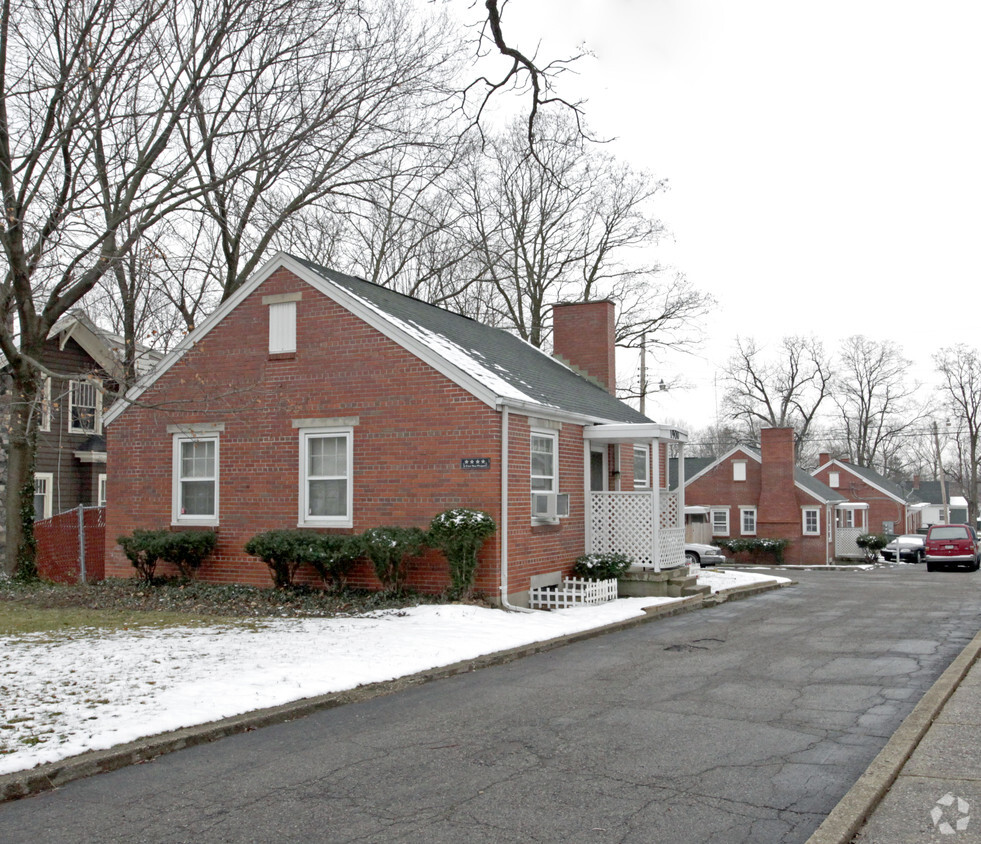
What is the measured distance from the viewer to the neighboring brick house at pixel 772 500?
46.2 m

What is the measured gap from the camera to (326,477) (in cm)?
1622

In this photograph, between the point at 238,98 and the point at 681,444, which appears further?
the point at 681,444

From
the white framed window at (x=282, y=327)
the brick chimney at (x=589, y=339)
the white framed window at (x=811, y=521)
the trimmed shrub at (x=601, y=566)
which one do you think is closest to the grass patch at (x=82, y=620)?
the white framed window at (x=282, y=327)

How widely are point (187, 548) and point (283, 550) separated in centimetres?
228

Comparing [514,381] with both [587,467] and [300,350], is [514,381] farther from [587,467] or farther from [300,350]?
[300,350]

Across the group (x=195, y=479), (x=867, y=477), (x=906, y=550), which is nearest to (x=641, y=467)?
(x=195, y=479)

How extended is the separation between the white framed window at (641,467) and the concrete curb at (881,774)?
42.2 feet

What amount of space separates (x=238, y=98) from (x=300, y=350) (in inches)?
207

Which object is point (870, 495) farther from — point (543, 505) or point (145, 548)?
point (145, 548)

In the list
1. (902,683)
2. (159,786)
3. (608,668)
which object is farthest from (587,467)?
(159,786)

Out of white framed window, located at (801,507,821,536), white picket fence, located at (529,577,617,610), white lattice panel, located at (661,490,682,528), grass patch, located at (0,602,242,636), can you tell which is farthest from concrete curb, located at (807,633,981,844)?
white framed window, located at (801,507,821,536)

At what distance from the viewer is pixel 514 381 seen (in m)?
17.0

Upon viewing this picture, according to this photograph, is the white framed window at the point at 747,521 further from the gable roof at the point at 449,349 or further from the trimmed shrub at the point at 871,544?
the gable roof at the point at 449,349

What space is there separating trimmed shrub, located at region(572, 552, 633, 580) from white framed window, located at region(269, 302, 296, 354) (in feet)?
21.2
